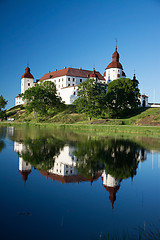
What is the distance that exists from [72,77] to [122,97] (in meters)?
41.8

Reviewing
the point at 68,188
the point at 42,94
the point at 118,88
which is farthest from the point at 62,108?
the point at 68,188

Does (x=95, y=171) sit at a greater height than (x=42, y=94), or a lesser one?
lesser

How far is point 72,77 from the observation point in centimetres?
9406

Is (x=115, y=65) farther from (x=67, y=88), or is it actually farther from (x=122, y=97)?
(x=122, y=97)

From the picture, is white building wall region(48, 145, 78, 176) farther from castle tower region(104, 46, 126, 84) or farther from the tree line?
castle tower region(104, 46, 126, 84)

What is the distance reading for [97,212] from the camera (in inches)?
259

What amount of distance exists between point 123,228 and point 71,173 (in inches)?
208

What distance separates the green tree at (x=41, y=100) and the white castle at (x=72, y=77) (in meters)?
8.56

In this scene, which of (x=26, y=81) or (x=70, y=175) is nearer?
(x=70, y=175)

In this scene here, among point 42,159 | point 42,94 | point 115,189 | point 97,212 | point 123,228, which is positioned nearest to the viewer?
point 123,228

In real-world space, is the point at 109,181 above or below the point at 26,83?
below

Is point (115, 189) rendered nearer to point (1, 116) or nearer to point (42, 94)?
point (42, 94)

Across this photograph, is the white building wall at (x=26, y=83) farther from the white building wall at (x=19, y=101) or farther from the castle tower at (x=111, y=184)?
the castle tower at (x=111, y=184)

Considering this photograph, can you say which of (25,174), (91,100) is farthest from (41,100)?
(25,174)
